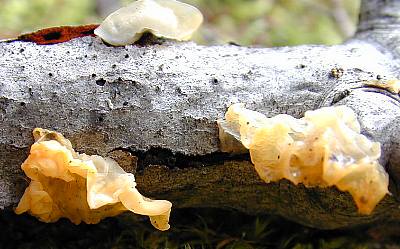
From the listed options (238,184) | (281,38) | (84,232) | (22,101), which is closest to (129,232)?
(84,232)

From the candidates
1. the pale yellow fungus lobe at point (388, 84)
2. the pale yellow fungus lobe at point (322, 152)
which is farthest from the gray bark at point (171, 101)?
the pale yellow fungus lobe at point (322, 152)

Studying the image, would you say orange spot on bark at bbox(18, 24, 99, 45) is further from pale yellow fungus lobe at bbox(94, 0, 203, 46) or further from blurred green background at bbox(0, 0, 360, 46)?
blurred green background at bbox(0, 0, 360, 46)

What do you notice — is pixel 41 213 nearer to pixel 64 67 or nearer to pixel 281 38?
pixel 64 67

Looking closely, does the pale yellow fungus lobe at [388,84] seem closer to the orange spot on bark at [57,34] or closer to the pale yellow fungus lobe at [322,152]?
the pale yellow fungus lobe at [322,152]

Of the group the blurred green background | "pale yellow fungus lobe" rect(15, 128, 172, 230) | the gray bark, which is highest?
the blurred green background

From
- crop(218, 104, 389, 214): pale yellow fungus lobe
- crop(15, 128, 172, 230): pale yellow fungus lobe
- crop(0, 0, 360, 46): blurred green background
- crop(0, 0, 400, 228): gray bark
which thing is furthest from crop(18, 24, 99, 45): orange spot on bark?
crop(0, 0, 360, 46): blurred green background

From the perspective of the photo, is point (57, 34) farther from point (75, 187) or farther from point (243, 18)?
point (243, 18)

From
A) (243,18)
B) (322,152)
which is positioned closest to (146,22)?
(322,152)
